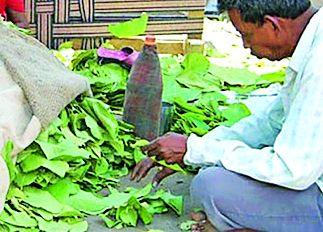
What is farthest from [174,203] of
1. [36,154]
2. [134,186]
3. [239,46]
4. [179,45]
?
[239,46]

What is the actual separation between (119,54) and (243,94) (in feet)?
2.35

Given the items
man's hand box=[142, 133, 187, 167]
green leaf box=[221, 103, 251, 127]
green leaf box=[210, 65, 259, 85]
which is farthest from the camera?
green leaf box=[210, 65, 259, 85]

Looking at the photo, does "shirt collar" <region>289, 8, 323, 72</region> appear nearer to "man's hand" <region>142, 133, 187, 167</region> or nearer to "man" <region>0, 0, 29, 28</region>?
"man's hand" <region>142, 133, 187, 167</region>

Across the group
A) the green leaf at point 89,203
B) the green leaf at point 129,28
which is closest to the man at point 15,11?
the green leaf at point 129,28

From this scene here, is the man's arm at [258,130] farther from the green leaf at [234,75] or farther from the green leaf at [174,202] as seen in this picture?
the green leaf at [234,75]

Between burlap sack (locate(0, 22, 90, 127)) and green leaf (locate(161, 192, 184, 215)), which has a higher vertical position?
burlap sack (locate(0, 22, 90, 127))

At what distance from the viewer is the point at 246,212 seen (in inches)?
88.4

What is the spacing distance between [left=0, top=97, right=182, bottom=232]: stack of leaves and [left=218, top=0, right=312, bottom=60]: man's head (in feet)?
2.61

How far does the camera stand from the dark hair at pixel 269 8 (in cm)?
214

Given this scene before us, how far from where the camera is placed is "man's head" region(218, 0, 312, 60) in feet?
7.04

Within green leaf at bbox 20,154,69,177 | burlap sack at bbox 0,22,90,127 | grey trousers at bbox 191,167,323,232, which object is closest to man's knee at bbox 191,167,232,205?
grey trousers at bbox 191,167,323,232

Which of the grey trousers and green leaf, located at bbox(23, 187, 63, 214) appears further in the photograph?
green leaf, located at bbox(23, 187, 63, 214)

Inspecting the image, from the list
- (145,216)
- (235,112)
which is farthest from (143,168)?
(235,112)

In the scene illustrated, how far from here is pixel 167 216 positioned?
2.76 meters
